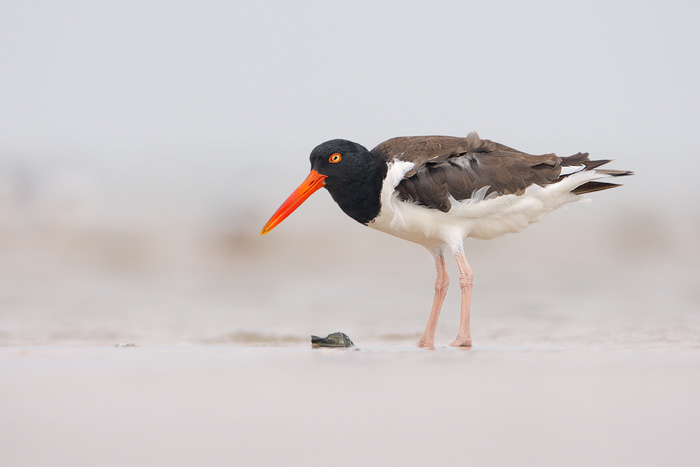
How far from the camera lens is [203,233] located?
17.4 metres

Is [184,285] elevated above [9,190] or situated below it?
below

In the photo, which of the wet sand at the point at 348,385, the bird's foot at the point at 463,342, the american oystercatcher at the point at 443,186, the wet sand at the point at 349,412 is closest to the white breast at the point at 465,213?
the american oystercatcher at the point at 443,186

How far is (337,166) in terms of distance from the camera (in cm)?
666

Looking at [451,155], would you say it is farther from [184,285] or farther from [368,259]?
[368,259]

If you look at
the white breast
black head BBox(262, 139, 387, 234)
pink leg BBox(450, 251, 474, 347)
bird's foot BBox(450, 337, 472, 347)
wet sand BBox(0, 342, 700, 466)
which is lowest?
wet sand BBox(0, 342, 700, 466)

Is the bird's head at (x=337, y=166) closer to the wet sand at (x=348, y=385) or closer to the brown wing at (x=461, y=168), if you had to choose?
the brown wing at (x=461, y=168)

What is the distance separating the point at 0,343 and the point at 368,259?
8518mm

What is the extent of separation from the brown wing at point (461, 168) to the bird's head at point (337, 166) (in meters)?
0.22

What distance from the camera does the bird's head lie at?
6598 mm

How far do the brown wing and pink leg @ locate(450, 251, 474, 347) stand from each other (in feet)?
1.61

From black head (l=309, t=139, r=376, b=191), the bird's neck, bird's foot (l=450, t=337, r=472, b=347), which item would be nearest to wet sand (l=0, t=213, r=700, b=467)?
bird's foot (l=450, t=337, r=472, b=347)

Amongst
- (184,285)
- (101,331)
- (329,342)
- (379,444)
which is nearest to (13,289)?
(184,285)

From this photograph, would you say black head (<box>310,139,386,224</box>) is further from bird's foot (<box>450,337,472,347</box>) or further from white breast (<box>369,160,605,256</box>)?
bird's foot (<box>450,337,472,347</box>)

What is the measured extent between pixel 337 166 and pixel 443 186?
83cm
